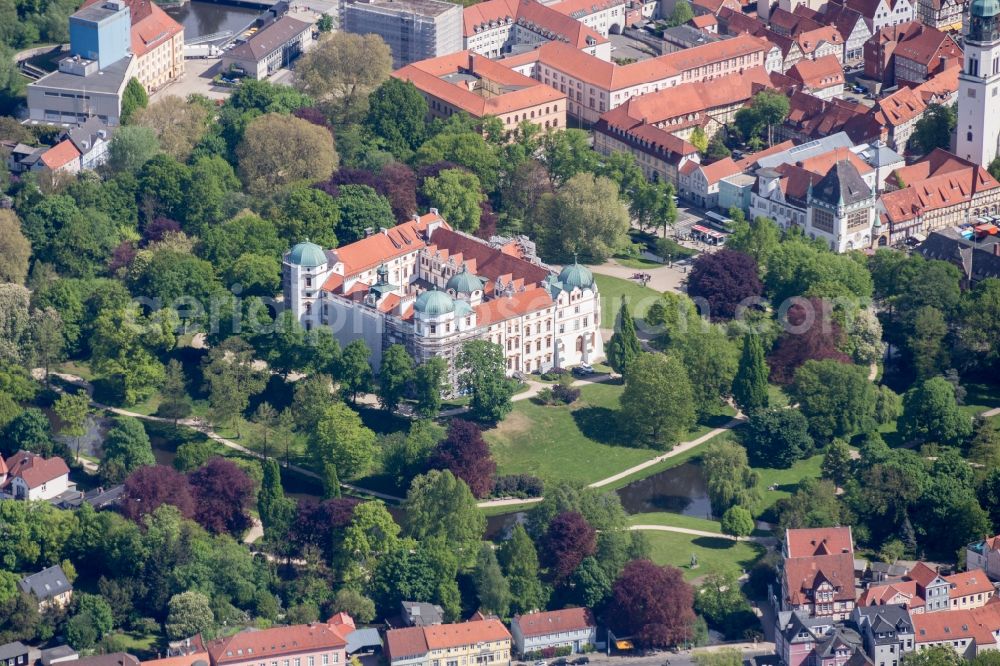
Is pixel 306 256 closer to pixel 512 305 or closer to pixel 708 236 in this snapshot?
pixel 512 305

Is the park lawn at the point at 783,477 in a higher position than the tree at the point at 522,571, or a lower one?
lower

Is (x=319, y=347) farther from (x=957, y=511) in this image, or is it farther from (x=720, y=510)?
(x=957, y=511)

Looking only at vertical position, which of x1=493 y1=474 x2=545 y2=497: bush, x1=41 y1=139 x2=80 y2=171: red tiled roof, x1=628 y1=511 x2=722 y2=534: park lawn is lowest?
x1=628 y1=511 x2=722 y2=534: park lawn

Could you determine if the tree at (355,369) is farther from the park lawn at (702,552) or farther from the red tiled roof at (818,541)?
the red tiled roof at (818,541)

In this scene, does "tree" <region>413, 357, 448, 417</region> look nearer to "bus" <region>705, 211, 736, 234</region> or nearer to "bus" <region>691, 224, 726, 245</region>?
"bus" <region>691, 224, 726, 245</region>

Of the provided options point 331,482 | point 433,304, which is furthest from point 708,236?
point 331,482

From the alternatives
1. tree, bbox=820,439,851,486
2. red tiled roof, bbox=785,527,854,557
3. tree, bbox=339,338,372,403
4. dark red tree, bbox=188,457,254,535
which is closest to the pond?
tree, bbox=820,439,851,486

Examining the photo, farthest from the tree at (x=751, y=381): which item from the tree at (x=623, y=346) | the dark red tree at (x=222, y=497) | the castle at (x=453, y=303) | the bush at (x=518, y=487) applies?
the dark red tree at (x=222, y=497)
